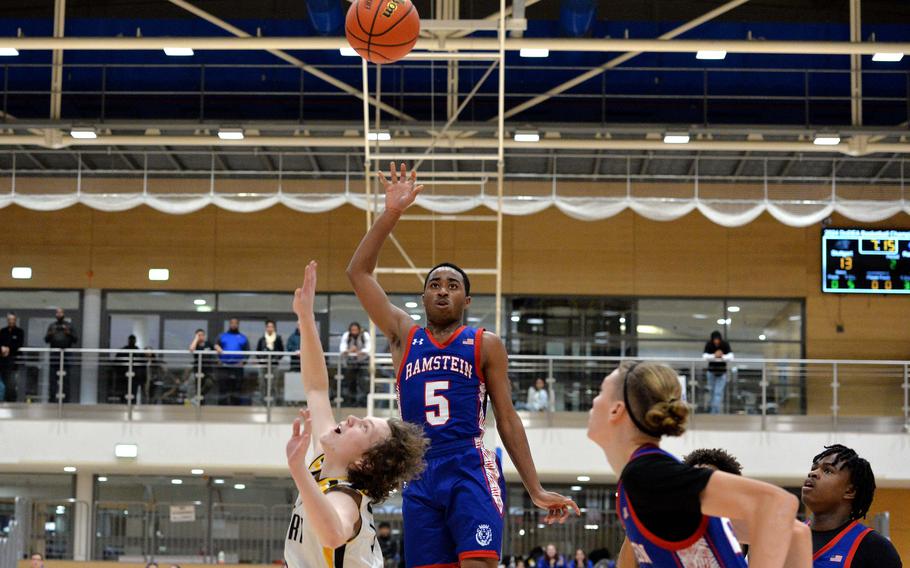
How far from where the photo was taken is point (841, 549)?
555 centimetres

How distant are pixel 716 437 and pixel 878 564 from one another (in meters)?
16.8

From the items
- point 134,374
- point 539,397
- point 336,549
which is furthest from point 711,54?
point 336,549

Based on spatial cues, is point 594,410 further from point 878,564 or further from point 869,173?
point 869,173

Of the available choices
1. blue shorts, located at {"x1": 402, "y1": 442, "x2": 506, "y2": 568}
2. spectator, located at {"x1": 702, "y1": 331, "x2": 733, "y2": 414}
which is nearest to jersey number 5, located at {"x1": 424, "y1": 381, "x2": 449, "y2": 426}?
blue shorts, located at {"x1": 402, "y1": 442, "x2": 506, "y2": 568}

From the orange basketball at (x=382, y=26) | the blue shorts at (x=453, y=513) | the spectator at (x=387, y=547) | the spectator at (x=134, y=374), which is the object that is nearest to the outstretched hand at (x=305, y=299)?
the blue shorts at (x=453, y=513)

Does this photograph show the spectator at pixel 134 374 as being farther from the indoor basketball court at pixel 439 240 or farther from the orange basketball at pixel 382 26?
the orange basketball at pixel 382 26

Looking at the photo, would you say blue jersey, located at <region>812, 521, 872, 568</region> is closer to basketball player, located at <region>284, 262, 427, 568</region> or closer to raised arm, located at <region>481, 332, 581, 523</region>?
raised arm, located at <region>481, 332, 581, 523</region>

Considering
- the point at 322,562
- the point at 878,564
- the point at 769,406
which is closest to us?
the point at 322,562

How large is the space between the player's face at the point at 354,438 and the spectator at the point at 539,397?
1783 centimetres

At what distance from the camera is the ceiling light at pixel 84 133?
20516 millimetres

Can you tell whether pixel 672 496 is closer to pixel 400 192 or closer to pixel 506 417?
pixel 506 417

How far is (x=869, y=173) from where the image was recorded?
24.9m

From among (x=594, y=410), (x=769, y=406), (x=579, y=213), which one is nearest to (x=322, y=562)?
(x=594, y=410)

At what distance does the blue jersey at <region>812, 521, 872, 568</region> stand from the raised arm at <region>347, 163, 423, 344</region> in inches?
94.2
